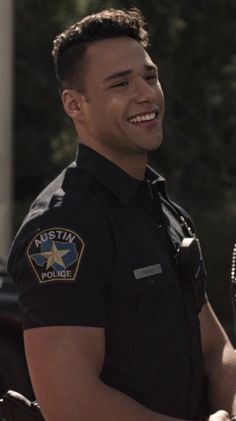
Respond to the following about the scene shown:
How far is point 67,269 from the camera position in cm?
244

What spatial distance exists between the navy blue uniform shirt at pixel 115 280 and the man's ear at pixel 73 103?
10 cm

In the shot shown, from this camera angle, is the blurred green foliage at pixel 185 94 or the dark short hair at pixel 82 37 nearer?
the dark short hair at pixel 82 37

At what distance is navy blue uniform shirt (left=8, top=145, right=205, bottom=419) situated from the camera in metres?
2.45

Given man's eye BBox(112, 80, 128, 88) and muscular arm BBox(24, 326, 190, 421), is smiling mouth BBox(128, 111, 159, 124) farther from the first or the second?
muscular arm BBox(24, 326, 190, 421)

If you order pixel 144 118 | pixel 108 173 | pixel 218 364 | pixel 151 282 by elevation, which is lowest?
pixel 218 364

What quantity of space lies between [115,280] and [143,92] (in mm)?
503

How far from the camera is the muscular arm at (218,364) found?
291 centimetres

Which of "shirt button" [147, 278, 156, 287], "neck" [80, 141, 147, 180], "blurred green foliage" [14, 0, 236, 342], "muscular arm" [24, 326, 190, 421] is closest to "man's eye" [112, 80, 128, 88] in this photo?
"neck" [80, 141, 147, 180]

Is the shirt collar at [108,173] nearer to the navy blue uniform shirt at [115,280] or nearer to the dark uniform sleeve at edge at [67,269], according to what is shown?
the navy blue uniform shirt at [115,280]

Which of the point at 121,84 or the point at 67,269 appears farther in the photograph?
the point at 121,84

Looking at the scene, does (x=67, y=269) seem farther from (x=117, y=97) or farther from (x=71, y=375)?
(x=117, y=97)

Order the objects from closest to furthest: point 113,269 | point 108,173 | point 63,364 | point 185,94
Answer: point 63,364 → point 113,269 → point 108,173 → point 185,94

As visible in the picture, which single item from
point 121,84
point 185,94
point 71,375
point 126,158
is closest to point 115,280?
point 71,375

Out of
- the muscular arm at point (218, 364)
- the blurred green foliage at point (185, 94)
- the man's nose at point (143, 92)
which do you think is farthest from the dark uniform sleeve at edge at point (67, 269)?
the blurred green foliage at point (185, 94)
